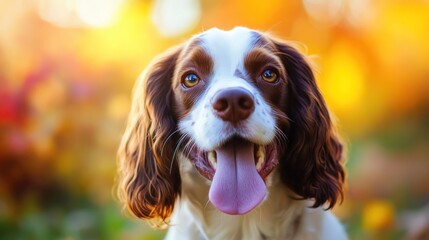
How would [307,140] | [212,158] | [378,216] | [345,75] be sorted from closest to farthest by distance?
1. [212,158]
2. [307,140]
3. [378,216]
4. [345,75]

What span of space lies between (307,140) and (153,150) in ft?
2.16

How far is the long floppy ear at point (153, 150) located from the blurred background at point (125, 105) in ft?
7.11

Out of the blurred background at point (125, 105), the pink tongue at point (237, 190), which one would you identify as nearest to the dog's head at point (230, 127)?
the pink tongue at point (237, 190)

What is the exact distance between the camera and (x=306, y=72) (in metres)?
2.87

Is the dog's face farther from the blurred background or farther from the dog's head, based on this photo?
the blurred background

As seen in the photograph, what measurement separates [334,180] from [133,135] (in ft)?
3.01

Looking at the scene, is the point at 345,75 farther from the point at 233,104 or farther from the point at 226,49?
the point at 233,104

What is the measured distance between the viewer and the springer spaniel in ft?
8.21

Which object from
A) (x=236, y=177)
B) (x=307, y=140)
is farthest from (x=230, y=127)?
(x=307, y=140)

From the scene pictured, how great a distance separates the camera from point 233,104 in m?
2.37

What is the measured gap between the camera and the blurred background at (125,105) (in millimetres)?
5367

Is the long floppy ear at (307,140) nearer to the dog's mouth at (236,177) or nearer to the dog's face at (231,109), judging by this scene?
the dog's face at (231,109)

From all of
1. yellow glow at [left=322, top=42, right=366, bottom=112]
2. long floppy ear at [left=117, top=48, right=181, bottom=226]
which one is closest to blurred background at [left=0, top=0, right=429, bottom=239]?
yellow glow at [left=322, top=42, right=366, bottom=112]

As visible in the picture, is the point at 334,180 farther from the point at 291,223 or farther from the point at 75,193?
the point at 75,193
